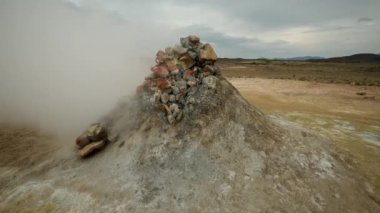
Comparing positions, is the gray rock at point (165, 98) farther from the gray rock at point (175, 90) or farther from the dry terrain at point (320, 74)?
the dry terrain at point (320, 74)

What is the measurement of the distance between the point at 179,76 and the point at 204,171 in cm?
252

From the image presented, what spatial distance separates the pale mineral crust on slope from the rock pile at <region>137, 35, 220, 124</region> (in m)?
0.15

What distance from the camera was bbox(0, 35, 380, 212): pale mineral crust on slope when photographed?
523 cm

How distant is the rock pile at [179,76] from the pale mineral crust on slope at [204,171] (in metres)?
0.15

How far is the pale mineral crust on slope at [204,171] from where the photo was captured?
5.23 m

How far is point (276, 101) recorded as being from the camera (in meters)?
16.3

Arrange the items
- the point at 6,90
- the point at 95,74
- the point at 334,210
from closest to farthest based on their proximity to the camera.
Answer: the point at 334,210
the point at 95,74
the point at 6,90

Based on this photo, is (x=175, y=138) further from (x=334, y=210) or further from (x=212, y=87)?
(x=334, y=210)

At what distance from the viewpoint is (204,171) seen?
5738 millimetres

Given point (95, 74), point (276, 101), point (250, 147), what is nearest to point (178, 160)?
point (250, 147)

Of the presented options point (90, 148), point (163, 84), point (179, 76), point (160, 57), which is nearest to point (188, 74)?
point (179, 76)

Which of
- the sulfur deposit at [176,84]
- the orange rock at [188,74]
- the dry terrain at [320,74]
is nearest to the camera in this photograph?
the sulfur deposit at [176,84]

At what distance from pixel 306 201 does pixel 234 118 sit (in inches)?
92.5

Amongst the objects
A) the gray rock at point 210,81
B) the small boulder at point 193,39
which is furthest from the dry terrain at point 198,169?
the small boulder at point 193,39
